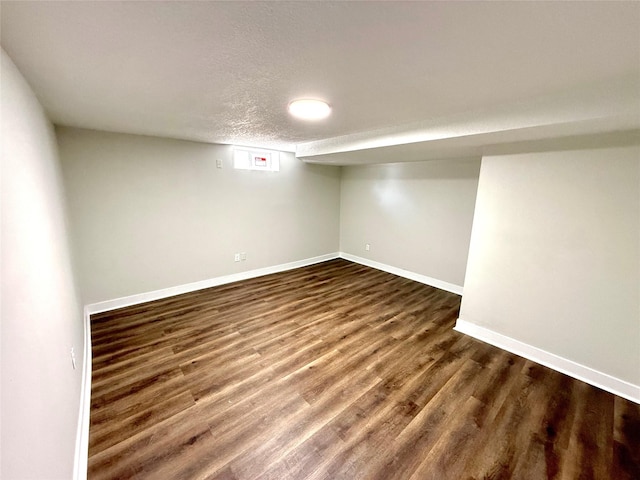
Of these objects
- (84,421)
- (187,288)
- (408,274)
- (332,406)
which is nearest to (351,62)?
(332,406)

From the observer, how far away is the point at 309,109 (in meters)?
1.95

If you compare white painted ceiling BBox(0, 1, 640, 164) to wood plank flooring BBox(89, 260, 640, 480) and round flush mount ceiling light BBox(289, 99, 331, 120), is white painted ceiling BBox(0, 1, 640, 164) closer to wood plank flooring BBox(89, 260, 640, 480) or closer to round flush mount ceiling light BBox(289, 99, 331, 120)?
round flush mount ceiling light BBox(289, 99, 331, 120)

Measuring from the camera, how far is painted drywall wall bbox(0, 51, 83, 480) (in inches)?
30.1

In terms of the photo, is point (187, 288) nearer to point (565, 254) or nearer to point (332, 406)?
point (332, 406)

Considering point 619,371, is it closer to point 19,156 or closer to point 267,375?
point 267,375

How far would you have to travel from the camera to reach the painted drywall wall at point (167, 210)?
2.88m

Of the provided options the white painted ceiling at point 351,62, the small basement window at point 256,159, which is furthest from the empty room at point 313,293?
the small basement window at point 256,159

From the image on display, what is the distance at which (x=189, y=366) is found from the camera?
223cm

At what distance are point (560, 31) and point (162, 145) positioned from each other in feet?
12.2

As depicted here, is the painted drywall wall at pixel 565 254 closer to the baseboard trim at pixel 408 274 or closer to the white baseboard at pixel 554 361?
the white baseboard at pixel 554 361

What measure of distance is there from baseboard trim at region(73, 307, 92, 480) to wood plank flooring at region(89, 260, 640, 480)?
0.04 m

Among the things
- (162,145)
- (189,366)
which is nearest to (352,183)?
(162,145)

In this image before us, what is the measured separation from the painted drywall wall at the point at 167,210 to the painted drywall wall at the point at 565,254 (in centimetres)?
307

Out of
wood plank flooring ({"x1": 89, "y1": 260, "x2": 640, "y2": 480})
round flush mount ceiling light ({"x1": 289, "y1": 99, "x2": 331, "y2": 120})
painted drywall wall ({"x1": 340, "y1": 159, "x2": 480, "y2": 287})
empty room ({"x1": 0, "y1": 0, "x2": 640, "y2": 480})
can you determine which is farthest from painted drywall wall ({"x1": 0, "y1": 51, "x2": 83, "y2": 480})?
painted drywall wall ({"x1": 340, "y1": 159, "x2": 480, "y2": 287})
